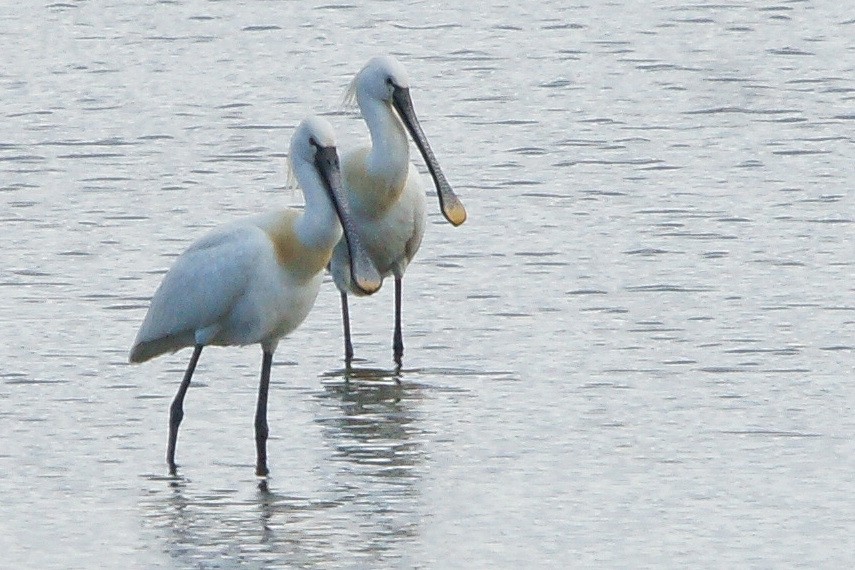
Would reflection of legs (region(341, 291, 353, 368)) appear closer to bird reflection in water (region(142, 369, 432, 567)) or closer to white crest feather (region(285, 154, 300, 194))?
bird reflection in water (region(142, 369, 432, 567))

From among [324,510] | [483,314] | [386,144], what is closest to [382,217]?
[386,144]

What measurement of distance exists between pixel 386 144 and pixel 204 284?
69.3 inches

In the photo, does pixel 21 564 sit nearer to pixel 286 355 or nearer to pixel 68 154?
pixel 286 355

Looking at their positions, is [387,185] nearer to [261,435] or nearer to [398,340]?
[398,340]

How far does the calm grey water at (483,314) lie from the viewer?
743cm

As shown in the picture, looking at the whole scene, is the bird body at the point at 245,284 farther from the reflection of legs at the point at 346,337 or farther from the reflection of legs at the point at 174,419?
the reflection of legs at the point at 346,337

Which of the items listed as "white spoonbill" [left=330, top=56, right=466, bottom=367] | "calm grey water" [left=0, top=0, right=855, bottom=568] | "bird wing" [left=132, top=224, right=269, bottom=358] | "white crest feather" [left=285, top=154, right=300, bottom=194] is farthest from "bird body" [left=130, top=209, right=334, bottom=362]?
"white spoonbill" [left=330, top=56, right=466, bottom=367]

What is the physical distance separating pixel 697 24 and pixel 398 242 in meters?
8.75

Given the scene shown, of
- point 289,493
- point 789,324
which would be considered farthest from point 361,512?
point 789,324

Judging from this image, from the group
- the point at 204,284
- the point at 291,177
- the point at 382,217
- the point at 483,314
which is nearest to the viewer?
the point at 204,284

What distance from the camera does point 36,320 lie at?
1016 centimetres

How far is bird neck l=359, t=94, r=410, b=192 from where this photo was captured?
375 inches

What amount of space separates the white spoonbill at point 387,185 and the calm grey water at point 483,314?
1.21 feet

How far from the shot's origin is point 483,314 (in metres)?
10.3
